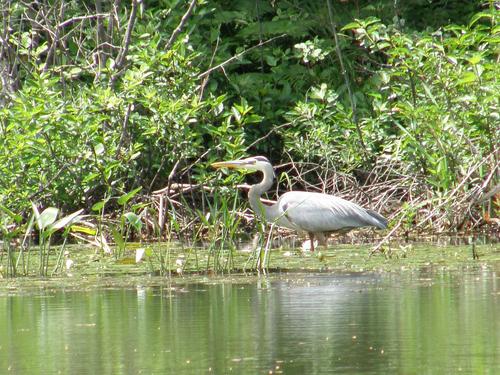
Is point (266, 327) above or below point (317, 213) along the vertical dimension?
below

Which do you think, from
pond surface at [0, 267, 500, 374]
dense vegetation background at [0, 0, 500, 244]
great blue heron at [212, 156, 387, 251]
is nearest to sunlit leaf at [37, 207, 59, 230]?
dense vegetation background at [0, 0, 500, 244]

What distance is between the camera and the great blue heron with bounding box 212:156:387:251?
11469 millimetres

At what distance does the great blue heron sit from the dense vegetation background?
0.30 m

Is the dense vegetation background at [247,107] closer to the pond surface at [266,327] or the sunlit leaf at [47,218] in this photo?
the sunlit leaf at [47,218]

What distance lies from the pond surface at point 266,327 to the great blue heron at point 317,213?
308cm

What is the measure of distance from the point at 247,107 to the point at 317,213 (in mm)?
1275

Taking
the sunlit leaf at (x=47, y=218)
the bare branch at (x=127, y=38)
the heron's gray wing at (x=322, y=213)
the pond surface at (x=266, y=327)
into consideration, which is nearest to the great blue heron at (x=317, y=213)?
the heron's gray wing at (x=322, y=213)

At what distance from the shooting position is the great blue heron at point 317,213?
11469 millimetres

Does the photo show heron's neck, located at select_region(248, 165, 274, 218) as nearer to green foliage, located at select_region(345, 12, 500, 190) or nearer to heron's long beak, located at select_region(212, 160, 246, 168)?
heron's long beak, located at select_region(212, 160, 246, 168)

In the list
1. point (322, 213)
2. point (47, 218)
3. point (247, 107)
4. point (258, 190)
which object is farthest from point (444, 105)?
point (47, 218)

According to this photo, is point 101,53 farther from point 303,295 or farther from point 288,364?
point 288,364

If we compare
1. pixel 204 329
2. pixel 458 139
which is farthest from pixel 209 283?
pixel 458 139

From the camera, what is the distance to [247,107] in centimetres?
1199

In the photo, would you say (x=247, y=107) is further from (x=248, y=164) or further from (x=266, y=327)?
(x=266, y=327)
